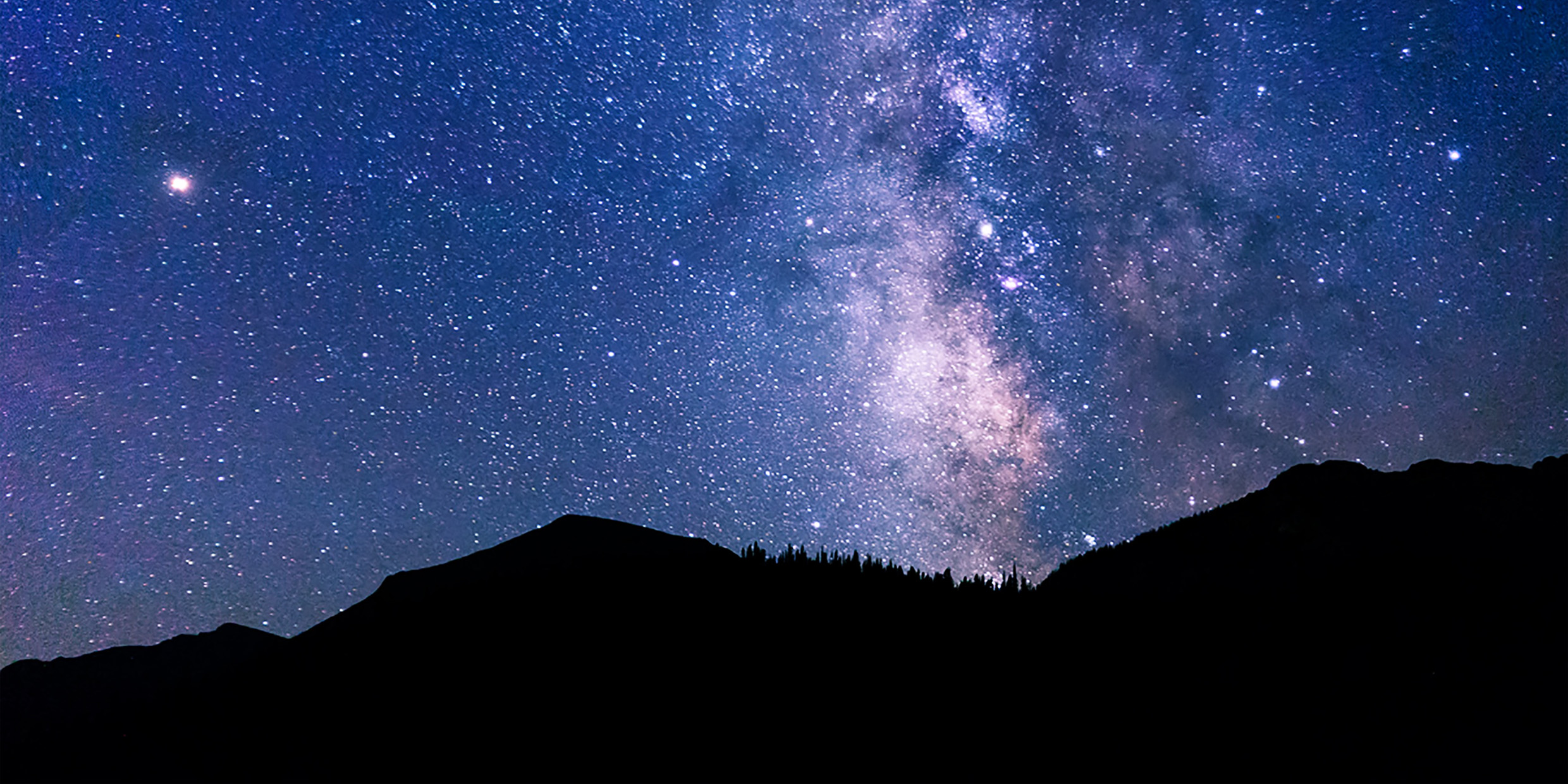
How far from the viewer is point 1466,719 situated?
19.8ft

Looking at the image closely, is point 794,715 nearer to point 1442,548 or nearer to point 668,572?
point 668,572

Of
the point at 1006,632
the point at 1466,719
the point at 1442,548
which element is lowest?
the point at 1466,719

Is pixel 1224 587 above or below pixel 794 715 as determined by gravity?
above

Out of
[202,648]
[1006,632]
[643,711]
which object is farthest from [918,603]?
[202,648]

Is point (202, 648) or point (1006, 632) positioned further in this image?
point (202, 648)

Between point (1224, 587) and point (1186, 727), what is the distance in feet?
16.7

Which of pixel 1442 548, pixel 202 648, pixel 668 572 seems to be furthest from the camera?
pixel 202 648

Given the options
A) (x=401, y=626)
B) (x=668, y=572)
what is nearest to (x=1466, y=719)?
(x=668, y=572)

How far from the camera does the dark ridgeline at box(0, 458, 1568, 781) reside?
575 centimetres

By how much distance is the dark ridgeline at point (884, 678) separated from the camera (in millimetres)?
5750

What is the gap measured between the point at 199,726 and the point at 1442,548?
13.7 metres

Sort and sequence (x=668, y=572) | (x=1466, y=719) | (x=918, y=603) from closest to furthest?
(x=1466, y=719), (x=918, y=603), (x=668, y=572)

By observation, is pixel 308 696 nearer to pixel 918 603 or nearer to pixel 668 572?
pixel 668 572

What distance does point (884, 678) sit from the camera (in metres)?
6.70
